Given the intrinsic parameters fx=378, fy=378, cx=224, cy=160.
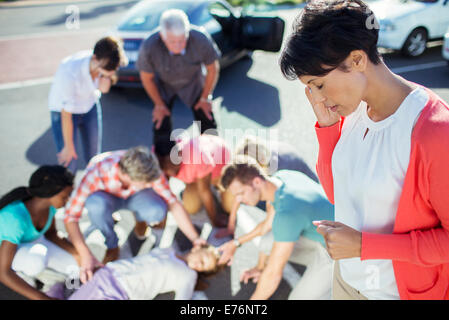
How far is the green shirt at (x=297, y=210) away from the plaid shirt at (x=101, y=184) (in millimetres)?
1081

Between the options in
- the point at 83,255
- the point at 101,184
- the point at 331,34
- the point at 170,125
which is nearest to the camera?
the point at 331,34

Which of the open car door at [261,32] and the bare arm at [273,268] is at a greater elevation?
the open car door at [261,32]

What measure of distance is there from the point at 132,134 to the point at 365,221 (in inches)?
163

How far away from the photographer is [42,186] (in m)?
2.46

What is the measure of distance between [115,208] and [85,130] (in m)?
0.89

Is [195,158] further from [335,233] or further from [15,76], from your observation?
[15,76]

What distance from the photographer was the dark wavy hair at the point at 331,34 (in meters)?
0.99

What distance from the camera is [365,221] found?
1.22 m

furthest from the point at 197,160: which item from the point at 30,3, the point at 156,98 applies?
the point at 30,3

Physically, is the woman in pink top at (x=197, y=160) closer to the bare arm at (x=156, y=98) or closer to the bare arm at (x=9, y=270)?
the bare arm at (x=156, y=98)

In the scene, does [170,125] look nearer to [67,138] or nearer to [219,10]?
[67,138]

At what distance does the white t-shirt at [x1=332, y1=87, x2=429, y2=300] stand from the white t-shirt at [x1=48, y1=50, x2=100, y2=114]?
7.96 ft

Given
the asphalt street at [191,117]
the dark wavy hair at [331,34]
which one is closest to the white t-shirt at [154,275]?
the asphalt street at [191,117]

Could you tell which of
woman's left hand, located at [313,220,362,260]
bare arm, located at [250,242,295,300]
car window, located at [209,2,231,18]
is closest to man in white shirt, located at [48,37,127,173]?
bare arm, located at [250,242,295,300]
